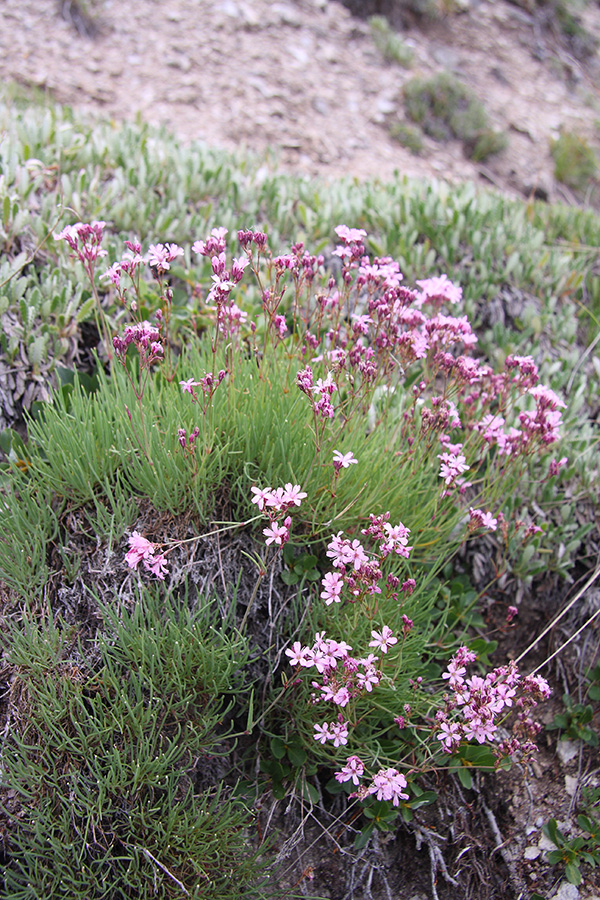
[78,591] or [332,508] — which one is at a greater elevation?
[332,508]

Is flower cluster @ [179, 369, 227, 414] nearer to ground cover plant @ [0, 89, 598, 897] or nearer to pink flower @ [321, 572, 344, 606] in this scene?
ground cover plant @ [0, 89, 598, 897]

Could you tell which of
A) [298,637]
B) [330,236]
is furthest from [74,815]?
[330,236]

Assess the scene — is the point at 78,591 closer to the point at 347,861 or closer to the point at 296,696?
the point at 296,696

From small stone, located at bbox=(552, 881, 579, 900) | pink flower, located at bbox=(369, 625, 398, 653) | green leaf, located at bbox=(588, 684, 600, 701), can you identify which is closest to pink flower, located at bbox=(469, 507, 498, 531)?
pink flower, located at bbox=(369, 625, 398, 653)

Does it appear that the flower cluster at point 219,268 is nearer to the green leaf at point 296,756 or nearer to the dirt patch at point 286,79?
the green leaf at point 296,756

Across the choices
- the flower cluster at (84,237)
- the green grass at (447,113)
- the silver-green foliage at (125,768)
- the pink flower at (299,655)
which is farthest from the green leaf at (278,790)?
the green grass at (447,113)

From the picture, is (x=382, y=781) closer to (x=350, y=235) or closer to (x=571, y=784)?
(x=571, y=784)

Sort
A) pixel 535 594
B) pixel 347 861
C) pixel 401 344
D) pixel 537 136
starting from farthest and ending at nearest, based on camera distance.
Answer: pixel 537 136 → pixel 535 594 → pixel 401 344 → pixel 347 861

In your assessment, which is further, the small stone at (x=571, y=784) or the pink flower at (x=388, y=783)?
the small stone at (x=571, y=784)
